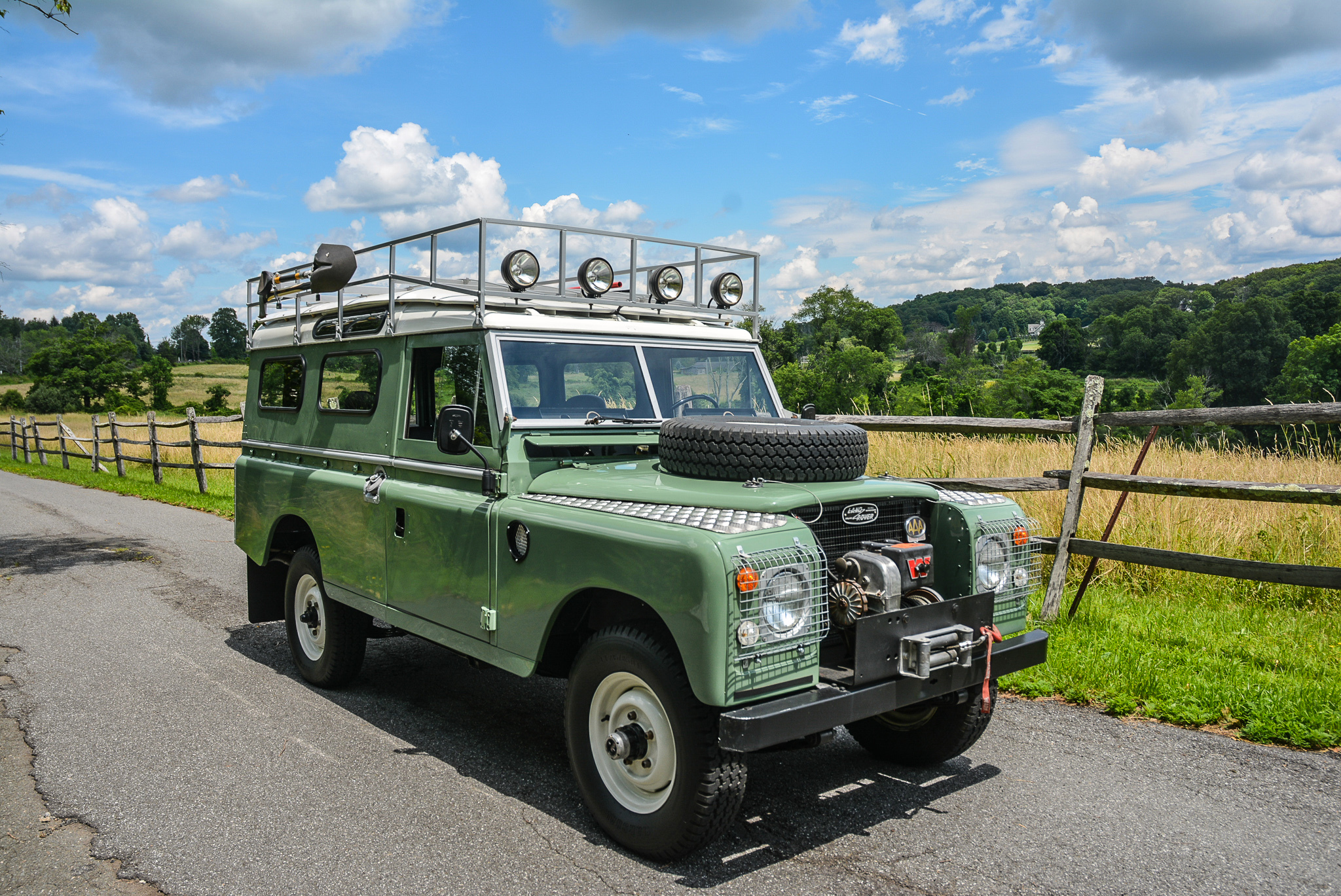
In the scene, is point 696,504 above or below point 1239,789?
above

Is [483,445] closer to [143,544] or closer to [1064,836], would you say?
[1064,836]

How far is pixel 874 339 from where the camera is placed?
67.6m

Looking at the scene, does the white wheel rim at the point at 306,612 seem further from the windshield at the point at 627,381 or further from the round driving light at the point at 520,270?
the round driving light at the point at 520,270

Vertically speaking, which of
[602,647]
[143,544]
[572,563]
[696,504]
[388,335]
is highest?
[388,335]

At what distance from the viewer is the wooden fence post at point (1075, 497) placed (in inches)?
276

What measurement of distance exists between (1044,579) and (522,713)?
453 cm

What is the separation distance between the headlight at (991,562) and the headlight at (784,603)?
3.98 ft

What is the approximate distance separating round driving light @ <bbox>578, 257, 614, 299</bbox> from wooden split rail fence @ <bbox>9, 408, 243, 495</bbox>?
7224 millimetres

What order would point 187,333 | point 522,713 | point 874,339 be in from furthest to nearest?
→ point 187,333 < point 874,339 < point 522,713

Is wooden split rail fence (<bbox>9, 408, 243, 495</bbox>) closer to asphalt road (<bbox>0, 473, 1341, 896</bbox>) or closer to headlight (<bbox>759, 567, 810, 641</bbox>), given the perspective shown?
asphalt road (<bbox>0, 473, 1341, 896</bbox>)

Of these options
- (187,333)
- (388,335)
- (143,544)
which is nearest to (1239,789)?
(388,335)

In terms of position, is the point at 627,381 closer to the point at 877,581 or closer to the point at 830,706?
the point at 877,581

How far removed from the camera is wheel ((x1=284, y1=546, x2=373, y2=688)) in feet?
19.0

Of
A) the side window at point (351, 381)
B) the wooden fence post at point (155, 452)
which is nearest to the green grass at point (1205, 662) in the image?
the side window at point (351, 381)
